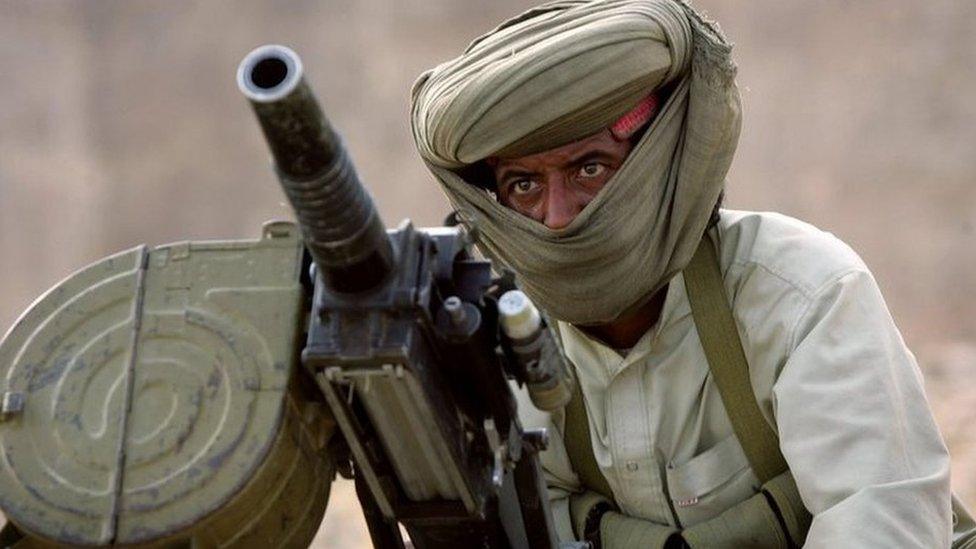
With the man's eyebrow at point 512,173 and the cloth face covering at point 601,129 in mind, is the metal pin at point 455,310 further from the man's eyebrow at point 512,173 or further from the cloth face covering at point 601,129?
the man's eyebrow at point 512,173

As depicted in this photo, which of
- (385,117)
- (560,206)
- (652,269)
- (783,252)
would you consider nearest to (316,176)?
(560,206)

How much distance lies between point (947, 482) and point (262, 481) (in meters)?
1.44

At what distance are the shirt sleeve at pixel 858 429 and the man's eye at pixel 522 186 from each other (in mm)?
670

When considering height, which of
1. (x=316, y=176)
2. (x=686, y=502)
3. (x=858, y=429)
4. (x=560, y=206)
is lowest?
(x=686, y=502)

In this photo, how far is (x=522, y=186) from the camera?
3.90m

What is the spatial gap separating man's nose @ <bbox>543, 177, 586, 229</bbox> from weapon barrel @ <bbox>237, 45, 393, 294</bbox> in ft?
3.54

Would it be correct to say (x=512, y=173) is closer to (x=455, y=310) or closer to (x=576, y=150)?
(x=576, y=150)

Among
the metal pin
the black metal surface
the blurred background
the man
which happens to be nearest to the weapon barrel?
the black metal surface

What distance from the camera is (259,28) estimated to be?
500 inches

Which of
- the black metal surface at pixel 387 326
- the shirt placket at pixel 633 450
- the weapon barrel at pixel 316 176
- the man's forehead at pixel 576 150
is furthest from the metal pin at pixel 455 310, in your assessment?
the shirt placket at pixel 633 450

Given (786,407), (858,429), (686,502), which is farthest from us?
(686,502)

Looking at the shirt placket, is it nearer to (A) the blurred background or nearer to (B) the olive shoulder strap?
(B) the olive shoulder strap

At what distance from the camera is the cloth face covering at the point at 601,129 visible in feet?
12.2

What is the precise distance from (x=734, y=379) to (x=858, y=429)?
39 cm
